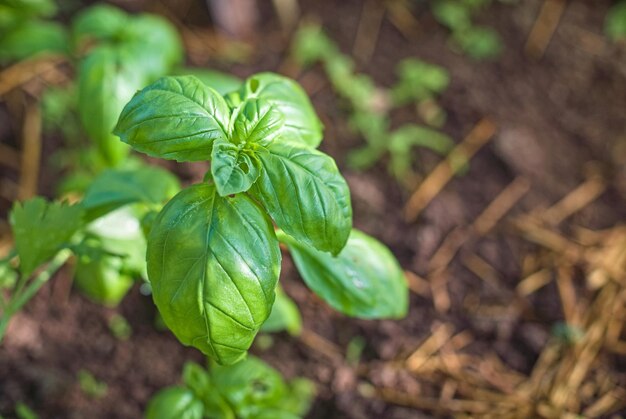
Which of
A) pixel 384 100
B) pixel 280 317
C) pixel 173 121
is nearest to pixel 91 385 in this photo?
pixel 280 317

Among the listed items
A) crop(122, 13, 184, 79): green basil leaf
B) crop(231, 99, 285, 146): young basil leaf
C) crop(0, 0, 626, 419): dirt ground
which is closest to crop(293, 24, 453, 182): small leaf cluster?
crop(0, 0, 626, 419): dirt ground

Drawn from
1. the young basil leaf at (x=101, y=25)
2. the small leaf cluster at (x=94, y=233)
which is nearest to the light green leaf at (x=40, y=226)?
the small leaf cluster at (x=94, y=233)

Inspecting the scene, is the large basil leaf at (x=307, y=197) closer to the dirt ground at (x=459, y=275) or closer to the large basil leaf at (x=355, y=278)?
the large basil leaf at (x=355, y=278)

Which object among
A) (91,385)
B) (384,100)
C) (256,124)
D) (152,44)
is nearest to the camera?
(256,124)

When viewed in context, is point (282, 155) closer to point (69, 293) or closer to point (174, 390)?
point (174, 390)

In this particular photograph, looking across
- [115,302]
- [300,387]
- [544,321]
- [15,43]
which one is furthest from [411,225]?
[15,43]

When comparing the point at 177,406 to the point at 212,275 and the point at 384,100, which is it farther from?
the point at 384,100

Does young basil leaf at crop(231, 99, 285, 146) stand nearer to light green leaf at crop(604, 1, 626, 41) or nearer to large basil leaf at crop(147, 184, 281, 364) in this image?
large basil leaf at crop(147, 184, 281, 364)
